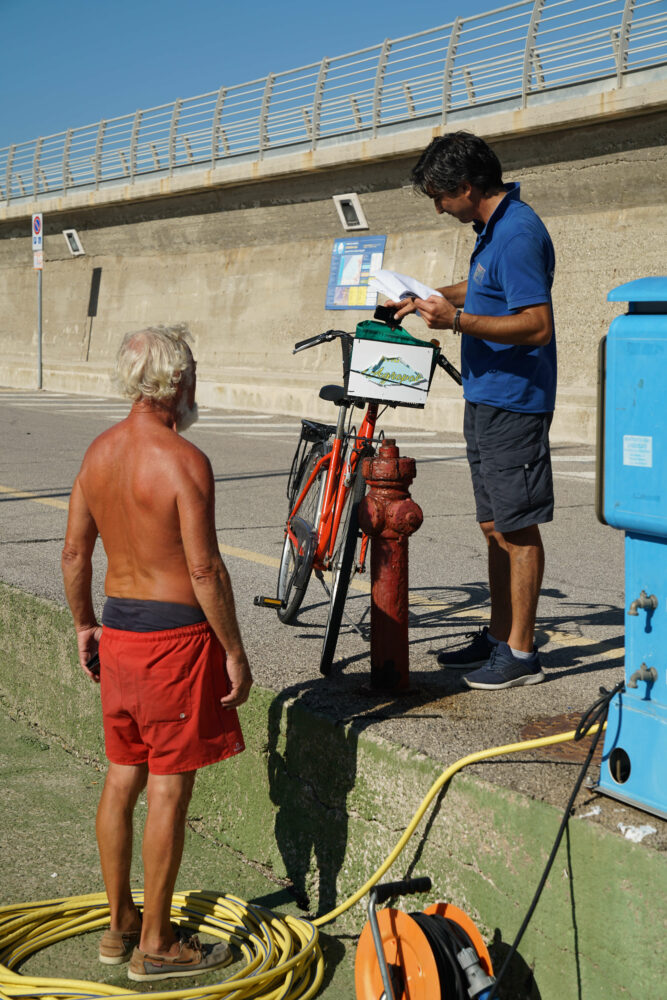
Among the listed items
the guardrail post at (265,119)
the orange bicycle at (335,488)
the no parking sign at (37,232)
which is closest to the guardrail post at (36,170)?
the no parking sign at (37,232)

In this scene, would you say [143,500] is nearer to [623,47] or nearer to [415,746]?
[415,746]

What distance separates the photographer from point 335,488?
470cm

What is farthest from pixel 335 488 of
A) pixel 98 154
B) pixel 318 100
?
pixel 98 154

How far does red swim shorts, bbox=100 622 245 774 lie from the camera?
9.00 feet

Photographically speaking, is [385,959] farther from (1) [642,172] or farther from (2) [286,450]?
(1) [642,172]

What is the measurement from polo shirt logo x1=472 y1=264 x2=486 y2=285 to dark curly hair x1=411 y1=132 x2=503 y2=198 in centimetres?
27

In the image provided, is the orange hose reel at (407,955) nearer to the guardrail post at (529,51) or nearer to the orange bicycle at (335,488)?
the orange bicycle at (335,488)

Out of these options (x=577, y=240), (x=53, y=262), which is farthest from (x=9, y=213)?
(x=577, y=240)

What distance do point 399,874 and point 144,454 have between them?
1.43 meters

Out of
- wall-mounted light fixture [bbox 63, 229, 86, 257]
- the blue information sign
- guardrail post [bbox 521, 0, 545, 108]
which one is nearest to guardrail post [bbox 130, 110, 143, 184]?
wall-mounted light fixture [bbox 63, 229, 86, 257]

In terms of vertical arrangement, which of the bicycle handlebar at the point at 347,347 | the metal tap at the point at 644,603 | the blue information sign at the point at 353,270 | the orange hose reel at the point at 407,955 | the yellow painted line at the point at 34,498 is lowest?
the orange hose reel at the point at 407,955

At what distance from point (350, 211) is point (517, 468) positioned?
58.5 ft

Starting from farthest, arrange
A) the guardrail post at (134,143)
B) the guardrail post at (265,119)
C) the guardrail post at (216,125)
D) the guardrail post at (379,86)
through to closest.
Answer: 1. the guardrail post at (134,143)
2. the guardrail post at (216,125)
3. the guardrail post at (265,119)
4. the guardrail post at (379,86)

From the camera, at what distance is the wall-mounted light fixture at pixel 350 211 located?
20.3m
